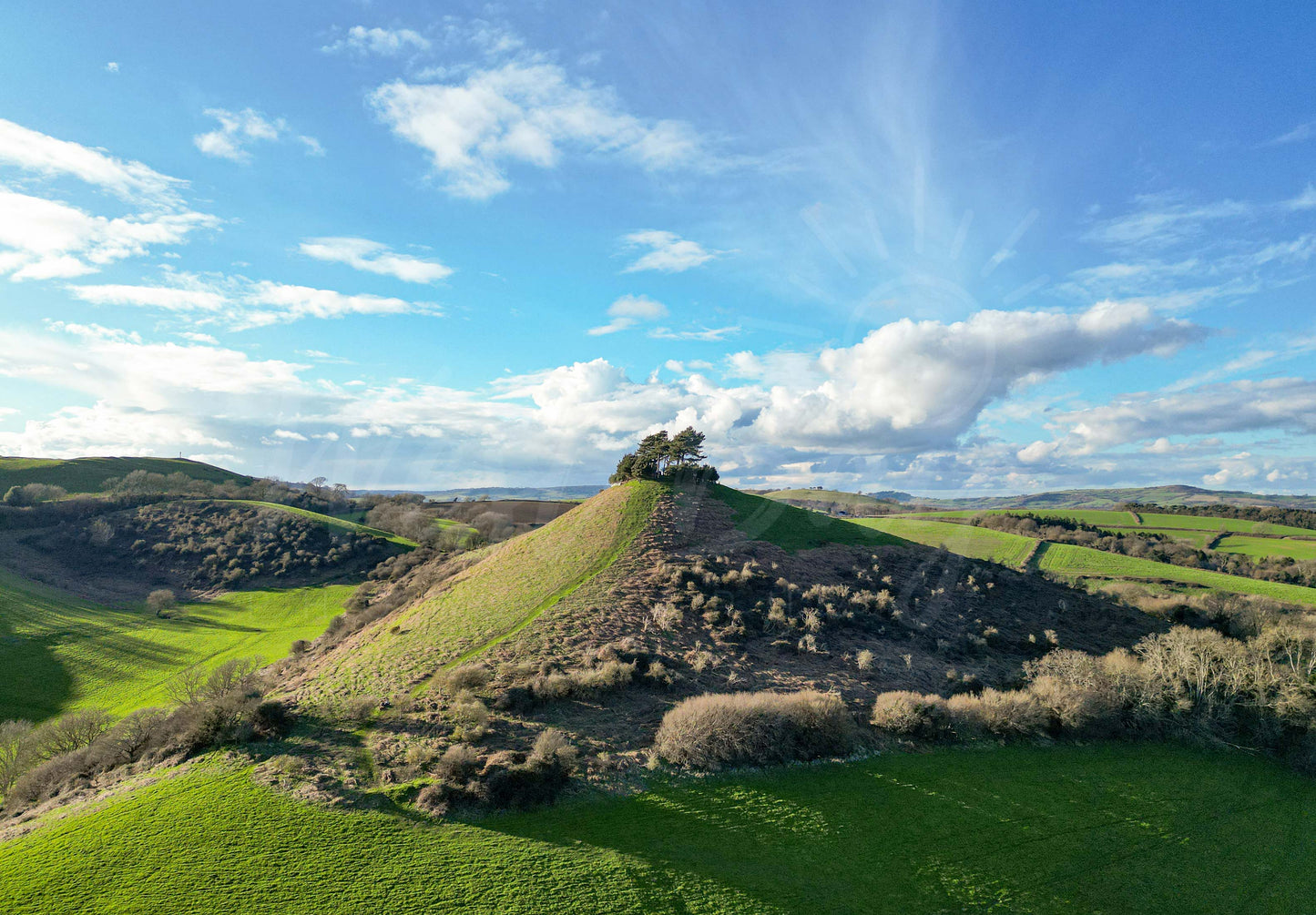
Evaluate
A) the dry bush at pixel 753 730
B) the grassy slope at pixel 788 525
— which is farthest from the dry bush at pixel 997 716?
the grassy slope at pixel 788 525

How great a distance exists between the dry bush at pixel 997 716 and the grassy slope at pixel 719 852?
2896 mm

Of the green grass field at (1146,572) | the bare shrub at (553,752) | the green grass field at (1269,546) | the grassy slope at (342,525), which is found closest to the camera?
the bare shrub at (553,752)

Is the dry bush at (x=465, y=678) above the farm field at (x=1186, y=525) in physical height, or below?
below

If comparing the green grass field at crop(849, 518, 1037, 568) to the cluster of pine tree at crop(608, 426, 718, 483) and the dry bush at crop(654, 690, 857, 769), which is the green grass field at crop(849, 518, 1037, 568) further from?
the dry bush at crop(654, 690, 857, 769)

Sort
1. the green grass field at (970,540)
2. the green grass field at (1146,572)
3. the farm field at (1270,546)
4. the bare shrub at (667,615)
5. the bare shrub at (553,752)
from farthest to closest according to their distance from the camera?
the farm field at (1270,546), the green grass field at (970,540), the green grass field at (1146,572), the bare shrub at (667,615), the bare shrub at (553,752)

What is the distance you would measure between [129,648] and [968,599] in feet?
255

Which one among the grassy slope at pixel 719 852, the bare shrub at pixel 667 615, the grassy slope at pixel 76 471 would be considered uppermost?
the grassy slope at pixel 76 471

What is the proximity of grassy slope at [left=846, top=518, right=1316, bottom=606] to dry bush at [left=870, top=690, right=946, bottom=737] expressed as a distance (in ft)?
125

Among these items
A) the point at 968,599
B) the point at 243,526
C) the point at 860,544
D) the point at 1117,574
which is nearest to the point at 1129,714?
the point at 968,599

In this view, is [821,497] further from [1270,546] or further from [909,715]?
[909,715]

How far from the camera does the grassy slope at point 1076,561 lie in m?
61.2

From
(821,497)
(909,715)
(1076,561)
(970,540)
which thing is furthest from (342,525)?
(821,497)

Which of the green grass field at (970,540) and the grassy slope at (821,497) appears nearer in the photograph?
the green grass field at (970,540)

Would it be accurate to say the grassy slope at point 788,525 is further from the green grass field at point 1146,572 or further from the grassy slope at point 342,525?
the grassy slope at point 342,525
